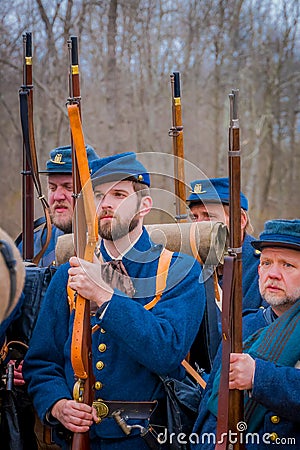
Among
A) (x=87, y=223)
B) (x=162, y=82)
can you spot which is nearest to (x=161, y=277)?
(x=87, y=223)

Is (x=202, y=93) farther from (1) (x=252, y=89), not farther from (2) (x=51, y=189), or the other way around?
(2) (x=51, y=189)

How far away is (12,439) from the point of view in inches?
127

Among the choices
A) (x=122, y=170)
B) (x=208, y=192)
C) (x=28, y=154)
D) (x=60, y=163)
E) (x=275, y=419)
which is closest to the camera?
(x=275, y=419)

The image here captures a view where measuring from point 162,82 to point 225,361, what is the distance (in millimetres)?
11647

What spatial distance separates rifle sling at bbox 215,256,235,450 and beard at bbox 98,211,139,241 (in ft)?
2.00

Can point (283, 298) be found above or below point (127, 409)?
above

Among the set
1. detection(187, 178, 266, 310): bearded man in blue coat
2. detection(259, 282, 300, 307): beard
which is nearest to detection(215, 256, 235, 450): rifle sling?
detection(259, 282, 300, 307): beard

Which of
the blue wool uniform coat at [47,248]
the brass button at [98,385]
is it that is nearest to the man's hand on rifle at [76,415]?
the brass button at [98,385]

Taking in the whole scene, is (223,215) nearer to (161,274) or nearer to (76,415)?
(161,274)

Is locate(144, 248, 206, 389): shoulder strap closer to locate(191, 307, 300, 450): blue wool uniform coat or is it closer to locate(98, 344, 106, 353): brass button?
locate(98, 344, 106, 353): brass button

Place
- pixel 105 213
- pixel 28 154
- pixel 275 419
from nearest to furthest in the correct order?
1. pixel 275 419
2. pixel 105 213
3. pixel 28 154

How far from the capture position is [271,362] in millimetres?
2848

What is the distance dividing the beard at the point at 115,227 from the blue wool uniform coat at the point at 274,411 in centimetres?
71

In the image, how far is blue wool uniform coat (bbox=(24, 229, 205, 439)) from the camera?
9.44 ft
